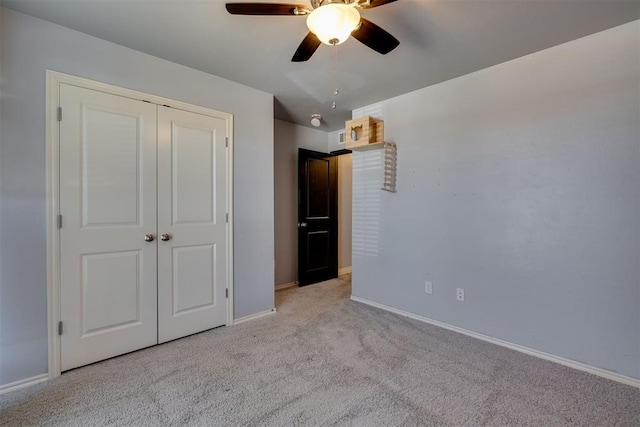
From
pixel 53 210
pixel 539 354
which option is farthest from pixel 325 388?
pixel 53 210

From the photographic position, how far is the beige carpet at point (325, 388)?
159 centimetres

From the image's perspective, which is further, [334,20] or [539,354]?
[539,354]

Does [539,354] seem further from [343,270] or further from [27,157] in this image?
[27,157]

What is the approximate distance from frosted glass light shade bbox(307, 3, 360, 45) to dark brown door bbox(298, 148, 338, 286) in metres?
2.72

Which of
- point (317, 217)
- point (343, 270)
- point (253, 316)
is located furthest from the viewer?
point (343, 270)

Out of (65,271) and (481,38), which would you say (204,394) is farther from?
(481,38)

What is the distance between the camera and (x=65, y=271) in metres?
2.01

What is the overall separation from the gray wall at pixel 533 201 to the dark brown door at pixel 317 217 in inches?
56.6

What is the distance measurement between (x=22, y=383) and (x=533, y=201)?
3844 mm

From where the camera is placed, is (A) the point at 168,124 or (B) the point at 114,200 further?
(A) the point at 168,124

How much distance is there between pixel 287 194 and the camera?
13.8 feet

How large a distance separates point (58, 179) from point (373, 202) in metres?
2.82

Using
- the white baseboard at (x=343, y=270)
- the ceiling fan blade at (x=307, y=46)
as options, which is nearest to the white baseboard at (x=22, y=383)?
the ceiling fan blade at (x=307, y=46)

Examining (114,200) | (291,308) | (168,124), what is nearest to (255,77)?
(168,124)
